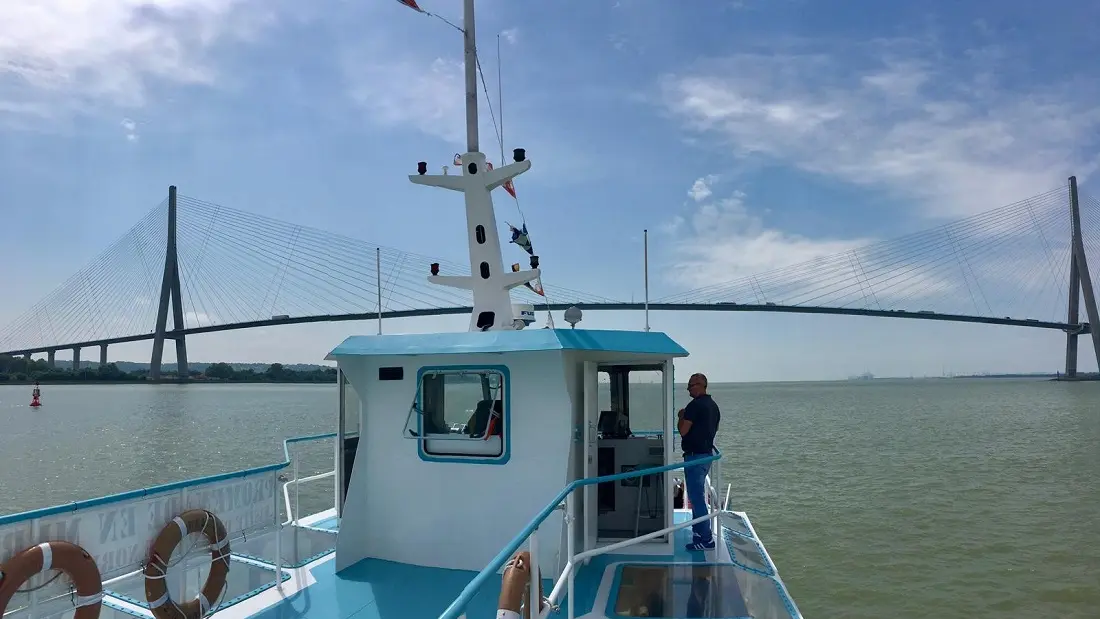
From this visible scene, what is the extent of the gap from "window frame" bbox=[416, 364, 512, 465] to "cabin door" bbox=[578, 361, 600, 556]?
0.64 meters

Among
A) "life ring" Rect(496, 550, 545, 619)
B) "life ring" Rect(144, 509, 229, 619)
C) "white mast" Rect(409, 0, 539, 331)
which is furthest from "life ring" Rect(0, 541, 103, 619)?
"white mast" Rect(409, 0, 539, 331)

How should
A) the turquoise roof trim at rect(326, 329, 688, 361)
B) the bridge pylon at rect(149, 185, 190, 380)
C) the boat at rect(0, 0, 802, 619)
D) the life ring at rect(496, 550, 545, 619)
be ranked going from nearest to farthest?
the life ring at rect(496, 550, 545, 619)
the boat at rect(0, 0, 802, 619)
the turquoise roof trim at rect(326, 329, 688, 361)
the bridge pylon at rect(149, 185, 190, 380)

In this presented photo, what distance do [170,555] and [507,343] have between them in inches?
95.9

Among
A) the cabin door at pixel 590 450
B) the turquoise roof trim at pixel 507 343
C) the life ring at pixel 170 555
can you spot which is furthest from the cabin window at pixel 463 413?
the life ring at pixel 170 555

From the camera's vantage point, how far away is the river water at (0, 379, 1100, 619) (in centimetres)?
903

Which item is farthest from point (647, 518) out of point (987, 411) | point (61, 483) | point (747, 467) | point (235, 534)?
point (987, 411)

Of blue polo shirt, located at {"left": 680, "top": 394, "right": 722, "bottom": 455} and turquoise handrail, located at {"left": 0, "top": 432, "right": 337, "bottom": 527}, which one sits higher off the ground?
blue polo shirt, located at {"left": 680, "top": 394, "right": 722, "bottom": 455}

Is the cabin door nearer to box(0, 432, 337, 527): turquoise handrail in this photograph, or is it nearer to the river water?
box(0, 432, 337, 527): turquoise handrail

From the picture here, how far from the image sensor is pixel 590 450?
5.68m

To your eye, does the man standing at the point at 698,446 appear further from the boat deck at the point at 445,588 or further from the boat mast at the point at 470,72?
the boat mast at the point at 470,72

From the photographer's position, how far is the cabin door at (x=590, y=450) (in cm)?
558

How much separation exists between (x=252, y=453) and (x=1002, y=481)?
20748mm

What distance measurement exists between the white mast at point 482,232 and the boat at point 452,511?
1.17m

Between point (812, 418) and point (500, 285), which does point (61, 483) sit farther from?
point (812, 418)
